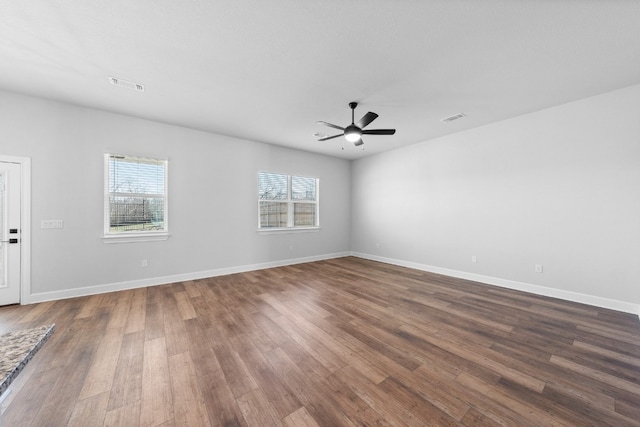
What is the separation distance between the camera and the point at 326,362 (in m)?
2.14

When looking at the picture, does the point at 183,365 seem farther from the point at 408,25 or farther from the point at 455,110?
the point at 455,110

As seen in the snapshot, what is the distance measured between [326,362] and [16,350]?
75.5 inches

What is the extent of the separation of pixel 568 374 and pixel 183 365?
327 centimetres

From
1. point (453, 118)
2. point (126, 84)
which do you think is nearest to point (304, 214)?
point (453, 118)

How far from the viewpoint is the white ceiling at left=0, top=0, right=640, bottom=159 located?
2.03 m

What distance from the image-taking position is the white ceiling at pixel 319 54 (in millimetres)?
2029

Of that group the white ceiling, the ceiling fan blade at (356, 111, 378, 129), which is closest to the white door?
the white ceiling

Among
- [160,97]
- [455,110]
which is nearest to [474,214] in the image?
[455,110]

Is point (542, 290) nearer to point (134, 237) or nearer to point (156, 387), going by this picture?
point (156, 387)

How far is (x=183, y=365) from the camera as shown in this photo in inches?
82.4

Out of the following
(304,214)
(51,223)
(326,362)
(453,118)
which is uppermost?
(453,118)

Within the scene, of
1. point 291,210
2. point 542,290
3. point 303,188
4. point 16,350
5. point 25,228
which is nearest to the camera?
point 16,350

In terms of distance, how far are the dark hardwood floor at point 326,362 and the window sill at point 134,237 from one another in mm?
928

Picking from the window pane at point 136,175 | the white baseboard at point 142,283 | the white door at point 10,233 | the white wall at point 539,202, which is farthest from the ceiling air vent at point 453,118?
the white door at point 10,233
